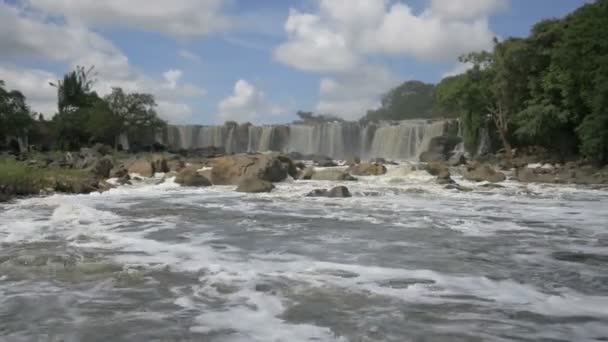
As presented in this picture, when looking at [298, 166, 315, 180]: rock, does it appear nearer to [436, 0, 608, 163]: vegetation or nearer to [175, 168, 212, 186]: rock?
[175, 168, 212, 186]: rock

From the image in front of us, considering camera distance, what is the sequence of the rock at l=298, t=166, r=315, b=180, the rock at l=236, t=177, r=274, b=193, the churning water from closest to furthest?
the churning water
the rock at l=236, t=177, r=274, b=193
the rock at l=298, t=166, r=315, b=180

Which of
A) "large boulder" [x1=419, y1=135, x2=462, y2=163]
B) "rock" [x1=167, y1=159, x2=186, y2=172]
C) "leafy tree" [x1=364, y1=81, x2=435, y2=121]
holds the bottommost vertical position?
"rock" [x1=167, y1=159, x2=186, y2=172]

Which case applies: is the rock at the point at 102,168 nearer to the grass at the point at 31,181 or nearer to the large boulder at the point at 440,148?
the grass at the point at 31,181

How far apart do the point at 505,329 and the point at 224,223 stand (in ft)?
24.2

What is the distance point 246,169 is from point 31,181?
7.76 metres

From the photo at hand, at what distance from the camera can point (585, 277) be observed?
6293 mm

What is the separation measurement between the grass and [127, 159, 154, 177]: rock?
4913 mm

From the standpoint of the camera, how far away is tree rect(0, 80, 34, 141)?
1552 inches

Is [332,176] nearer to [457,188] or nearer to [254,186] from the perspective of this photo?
[457,188]

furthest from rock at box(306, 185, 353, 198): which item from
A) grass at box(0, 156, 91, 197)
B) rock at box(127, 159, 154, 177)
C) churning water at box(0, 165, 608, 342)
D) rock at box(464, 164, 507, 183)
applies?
rock at box(127, 159, 154, 177)

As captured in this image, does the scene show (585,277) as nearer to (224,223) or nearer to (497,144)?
(224,223)

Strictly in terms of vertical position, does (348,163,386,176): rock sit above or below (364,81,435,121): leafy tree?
below

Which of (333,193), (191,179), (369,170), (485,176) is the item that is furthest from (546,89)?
(191,179)

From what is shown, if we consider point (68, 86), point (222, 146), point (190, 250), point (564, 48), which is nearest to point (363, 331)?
point (190, 250)
